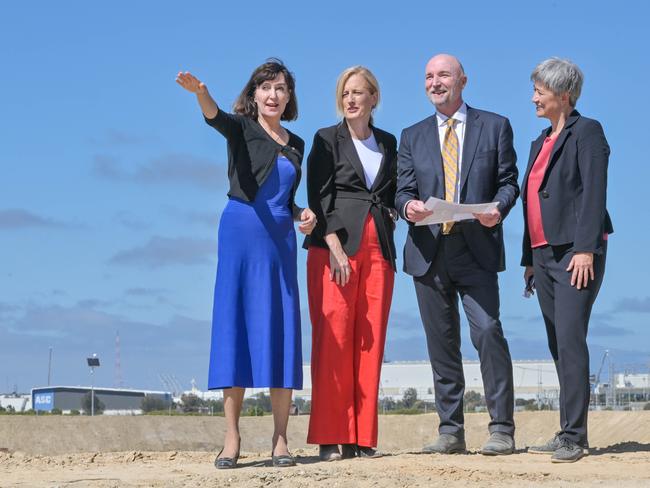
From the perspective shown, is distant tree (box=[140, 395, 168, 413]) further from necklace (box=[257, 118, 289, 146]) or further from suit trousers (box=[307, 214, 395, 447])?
necklace (box=[257, 118, 289, 146])

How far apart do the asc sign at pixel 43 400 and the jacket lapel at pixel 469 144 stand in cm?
6967

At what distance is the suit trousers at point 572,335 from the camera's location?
23.0 feet

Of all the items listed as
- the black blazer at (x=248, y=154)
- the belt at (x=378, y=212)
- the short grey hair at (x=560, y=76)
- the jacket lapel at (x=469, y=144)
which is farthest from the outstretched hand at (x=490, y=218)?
the black blazer at (x=248, y=154)

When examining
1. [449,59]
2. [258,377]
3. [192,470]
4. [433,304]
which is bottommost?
[192,470]

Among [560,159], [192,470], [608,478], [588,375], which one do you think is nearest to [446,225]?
[560,159]

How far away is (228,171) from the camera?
7.25 m

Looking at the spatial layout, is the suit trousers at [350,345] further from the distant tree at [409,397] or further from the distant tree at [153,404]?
the distant tree at [153,404]

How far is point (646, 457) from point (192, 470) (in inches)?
132

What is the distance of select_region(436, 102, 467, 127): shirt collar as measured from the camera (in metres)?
7.47

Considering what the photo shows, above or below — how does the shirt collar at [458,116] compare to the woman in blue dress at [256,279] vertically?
above

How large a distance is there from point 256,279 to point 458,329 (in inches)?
63.9

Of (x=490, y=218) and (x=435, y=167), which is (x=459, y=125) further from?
(x=490, y=218)

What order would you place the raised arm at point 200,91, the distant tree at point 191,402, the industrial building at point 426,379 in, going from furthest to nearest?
the industrial building at point 426,379
the distant tree at point 191,402
the raised arm at point 200,91

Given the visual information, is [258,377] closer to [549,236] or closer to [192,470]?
[192,470]
